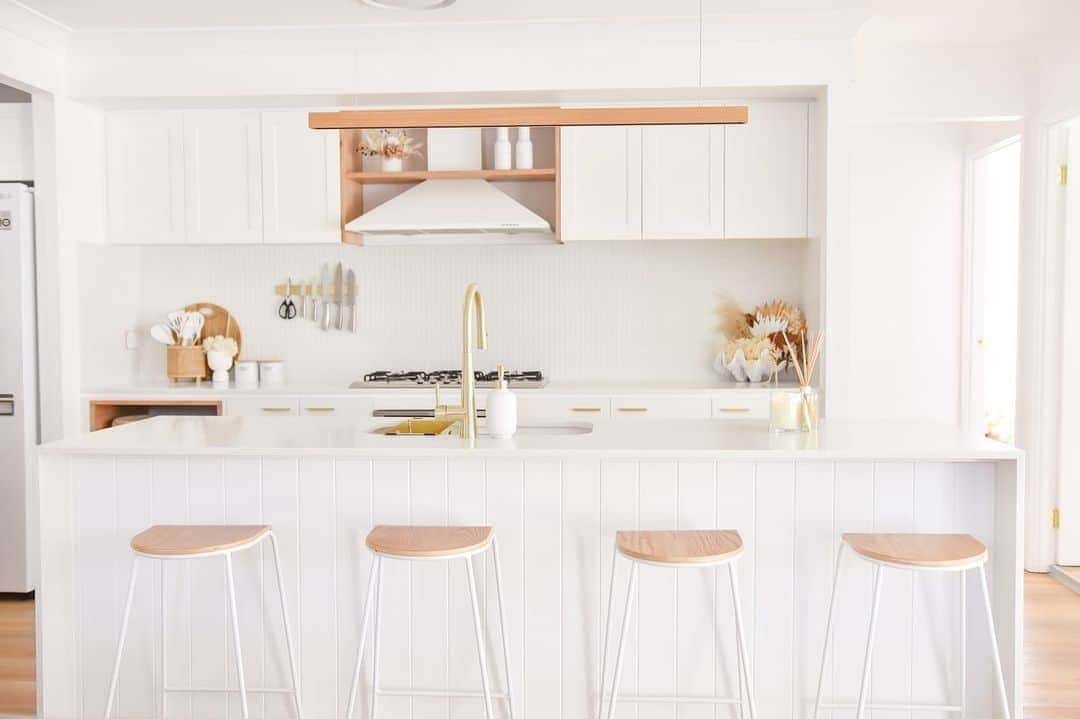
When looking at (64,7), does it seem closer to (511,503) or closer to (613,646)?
(511,503)

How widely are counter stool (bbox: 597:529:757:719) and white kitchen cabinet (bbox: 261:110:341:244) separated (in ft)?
8.68

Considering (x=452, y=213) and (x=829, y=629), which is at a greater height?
(x=452, y=213)

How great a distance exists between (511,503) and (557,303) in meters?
2.40

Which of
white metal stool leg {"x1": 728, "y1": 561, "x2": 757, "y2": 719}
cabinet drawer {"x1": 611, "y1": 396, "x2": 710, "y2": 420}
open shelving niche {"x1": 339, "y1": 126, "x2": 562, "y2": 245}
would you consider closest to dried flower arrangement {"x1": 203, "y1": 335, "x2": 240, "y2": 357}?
open shelving niche {"x1": 339, "y1": 126, "x2": 562, "y2": 245}

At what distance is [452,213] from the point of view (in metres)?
4.72

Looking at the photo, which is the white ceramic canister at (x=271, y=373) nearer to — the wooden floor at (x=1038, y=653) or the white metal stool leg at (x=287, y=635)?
the wooden floor at (x=1038, y=653)

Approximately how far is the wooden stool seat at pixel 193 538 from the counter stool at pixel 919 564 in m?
1.62

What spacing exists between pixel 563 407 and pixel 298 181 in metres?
1.69

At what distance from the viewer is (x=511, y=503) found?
2.91 metres

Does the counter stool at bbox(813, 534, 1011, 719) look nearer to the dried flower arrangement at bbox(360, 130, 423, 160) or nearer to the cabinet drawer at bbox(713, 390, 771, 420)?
the cabinet drawer at bbox(713, 390, 771, 420)

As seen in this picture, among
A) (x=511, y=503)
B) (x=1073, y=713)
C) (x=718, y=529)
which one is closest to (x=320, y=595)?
(x=511, y=503)

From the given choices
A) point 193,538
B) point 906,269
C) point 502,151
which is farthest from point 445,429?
point 906,269

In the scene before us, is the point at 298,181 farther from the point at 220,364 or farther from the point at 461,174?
the point at 220,364

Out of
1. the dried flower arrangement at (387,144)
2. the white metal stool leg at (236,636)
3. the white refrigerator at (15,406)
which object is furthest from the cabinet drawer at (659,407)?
the white refrigerator at (15,406)
